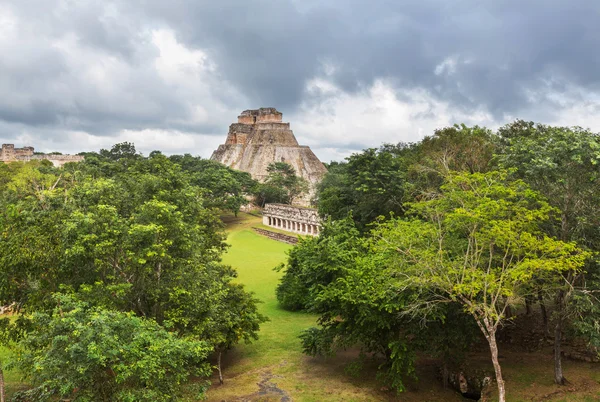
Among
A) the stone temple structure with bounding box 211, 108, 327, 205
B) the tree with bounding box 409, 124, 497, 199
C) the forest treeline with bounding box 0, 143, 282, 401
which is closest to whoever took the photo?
the forest treeline with bounding box 0, 143, 282, 401

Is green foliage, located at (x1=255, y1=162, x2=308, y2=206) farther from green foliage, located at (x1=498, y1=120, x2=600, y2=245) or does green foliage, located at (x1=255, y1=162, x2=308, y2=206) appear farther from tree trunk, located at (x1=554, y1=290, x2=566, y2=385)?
tree trunk, located at (x1=554, y1=290, x2=566, y2=385)

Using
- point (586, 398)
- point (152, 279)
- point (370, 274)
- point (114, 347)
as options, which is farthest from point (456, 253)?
point (114, 347)

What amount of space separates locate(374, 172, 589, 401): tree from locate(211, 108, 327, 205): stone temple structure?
47149 mm

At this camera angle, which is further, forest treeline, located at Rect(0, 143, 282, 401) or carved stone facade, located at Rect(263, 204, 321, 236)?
carved stone facade, located at Rect(263, 204, 321, 236)

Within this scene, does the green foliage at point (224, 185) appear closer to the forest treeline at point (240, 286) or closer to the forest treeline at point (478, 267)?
the forest treeline at point (240, 286)

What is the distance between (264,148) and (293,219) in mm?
25430

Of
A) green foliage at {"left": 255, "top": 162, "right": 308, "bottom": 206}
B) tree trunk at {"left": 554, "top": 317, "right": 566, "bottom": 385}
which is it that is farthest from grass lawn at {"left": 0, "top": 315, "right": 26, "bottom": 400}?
green foliage at {"left": 255, "top": 162, "right": 308, "bottom": 206}

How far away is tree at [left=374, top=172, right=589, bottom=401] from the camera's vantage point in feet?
35.7

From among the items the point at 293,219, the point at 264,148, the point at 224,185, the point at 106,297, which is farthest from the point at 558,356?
the point at 264,148

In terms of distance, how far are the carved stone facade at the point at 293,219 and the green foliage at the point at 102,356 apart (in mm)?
31135

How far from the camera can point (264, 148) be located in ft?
220

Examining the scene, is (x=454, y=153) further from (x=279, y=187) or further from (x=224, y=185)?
A: (x=279, y=187)

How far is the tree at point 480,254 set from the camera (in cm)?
1088

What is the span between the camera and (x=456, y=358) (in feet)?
45.4
